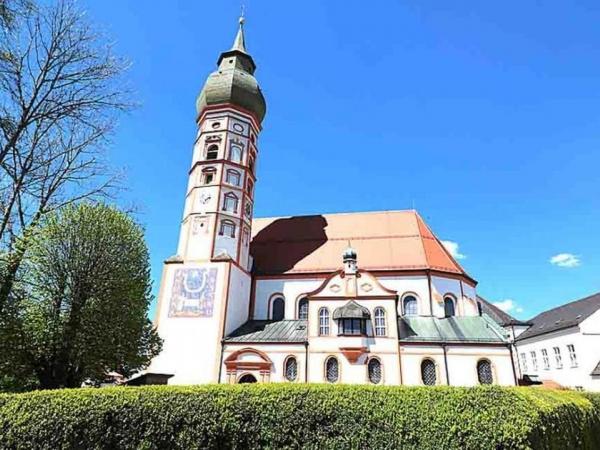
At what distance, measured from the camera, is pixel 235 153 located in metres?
31.3

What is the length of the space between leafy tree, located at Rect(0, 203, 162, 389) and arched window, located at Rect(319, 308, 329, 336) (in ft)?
36.1

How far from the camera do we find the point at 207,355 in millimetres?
25047

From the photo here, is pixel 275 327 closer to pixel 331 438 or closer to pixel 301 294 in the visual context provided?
pixel 301 294

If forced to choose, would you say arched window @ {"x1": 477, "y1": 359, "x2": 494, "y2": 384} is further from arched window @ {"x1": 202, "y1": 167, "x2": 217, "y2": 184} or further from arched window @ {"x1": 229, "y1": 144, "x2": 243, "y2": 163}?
arched window @ {"x1": 202, "y1": 167, "x2": 217, "y2": 184}

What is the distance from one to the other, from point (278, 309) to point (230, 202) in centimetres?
885

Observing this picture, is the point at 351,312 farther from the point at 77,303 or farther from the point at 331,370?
the point at 77,303

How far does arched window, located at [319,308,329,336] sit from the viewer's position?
24.8 meters

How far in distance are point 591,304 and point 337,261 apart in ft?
72.2

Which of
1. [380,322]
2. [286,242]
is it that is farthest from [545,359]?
[286,242]

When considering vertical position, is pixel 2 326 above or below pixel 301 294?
below

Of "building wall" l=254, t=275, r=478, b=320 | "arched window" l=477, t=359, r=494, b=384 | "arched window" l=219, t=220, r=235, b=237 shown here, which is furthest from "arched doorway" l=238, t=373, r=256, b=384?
"arched window" l=477, t=359, r=494, b=384

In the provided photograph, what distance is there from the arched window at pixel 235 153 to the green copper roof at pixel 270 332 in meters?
12.7

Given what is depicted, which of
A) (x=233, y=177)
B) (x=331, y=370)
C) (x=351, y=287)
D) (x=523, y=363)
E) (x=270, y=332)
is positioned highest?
(x=233, y=177)

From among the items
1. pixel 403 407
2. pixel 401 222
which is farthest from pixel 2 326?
pixel 401 222
